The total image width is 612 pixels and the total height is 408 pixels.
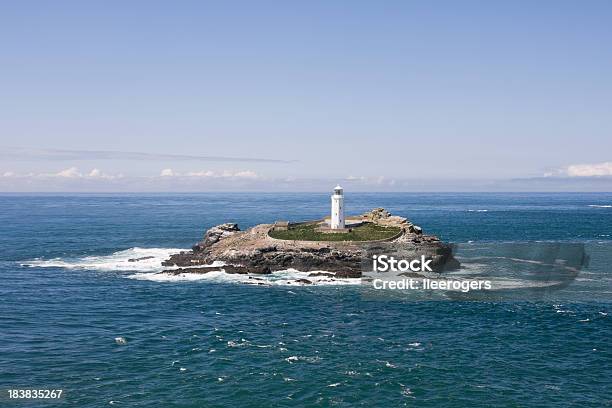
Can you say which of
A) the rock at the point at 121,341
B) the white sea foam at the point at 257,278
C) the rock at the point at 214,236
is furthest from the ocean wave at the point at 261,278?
the rock at the point at 121,341

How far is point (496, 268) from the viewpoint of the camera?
79688 millimetres

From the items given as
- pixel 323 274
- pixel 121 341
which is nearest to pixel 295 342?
pixel 121 341

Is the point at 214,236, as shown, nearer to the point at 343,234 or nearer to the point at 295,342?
the point at 343,234

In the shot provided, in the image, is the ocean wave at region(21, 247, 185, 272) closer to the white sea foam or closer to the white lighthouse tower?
the white sea foam

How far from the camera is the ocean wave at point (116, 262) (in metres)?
82.4

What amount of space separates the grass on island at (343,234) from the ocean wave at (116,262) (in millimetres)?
19159

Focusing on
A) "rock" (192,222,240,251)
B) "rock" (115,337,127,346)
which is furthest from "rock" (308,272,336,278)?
"rock" (115,337,127,346)

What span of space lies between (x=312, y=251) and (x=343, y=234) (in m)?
8.56

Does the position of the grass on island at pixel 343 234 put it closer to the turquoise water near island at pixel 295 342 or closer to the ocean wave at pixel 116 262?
the turquoise water near island at pixel 295 342

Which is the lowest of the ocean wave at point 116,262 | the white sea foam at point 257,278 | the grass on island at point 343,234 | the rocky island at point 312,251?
the white sea foam at point 257,278

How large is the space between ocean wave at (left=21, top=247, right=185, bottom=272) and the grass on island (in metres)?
19.2

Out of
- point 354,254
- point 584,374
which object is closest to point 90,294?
point 354,254

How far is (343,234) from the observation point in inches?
3359

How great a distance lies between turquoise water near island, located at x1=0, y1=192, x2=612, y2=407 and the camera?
36.8 m
